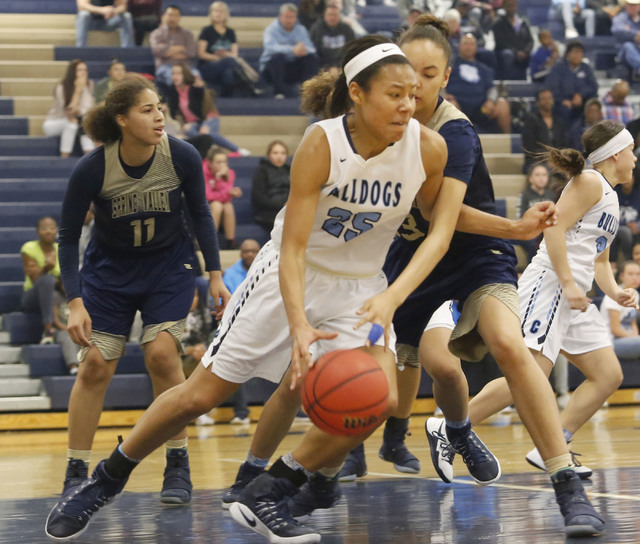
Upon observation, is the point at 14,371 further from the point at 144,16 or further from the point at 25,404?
the point at 144,16

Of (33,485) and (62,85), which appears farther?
(62,85)

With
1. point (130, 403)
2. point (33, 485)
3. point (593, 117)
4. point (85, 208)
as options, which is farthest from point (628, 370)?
point (85, 208)

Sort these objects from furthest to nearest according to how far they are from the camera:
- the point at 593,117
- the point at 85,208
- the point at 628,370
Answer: the point at 593,117, the point at 628,370, the point at 85,208

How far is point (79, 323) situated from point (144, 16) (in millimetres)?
10139

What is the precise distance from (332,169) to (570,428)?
278cm

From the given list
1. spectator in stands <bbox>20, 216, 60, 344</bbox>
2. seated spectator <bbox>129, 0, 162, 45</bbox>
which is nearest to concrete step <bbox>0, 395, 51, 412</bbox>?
spectator in stands <bbox>20, 216, 60, 344</bbox>

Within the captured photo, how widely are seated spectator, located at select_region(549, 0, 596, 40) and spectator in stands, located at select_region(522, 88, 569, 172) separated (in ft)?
13.5

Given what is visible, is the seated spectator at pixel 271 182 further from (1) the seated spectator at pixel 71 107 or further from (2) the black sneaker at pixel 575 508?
(2) the black sneaker at pixel 575 508

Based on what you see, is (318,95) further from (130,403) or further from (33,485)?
(130,403)

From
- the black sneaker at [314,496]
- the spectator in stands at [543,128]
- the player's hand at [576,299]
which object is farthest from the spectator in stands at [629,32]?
the black sneaker at [314,496]

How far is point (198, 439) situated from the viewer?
8.73 m

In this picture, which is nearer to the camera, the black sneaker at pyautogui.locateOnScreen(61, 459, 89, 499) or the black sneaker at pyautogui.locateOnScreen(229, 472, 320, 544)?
the black sneaker at pyautogui.locateOnScreen(229, 472, 320, 544)

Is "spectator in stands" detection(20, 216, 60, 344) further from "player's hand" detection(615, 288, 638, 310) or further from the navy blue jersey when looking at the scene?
"player's hand" detection(615, 288, 638, 310)

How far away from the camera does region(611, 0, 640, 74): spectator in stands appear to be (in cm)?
1584
